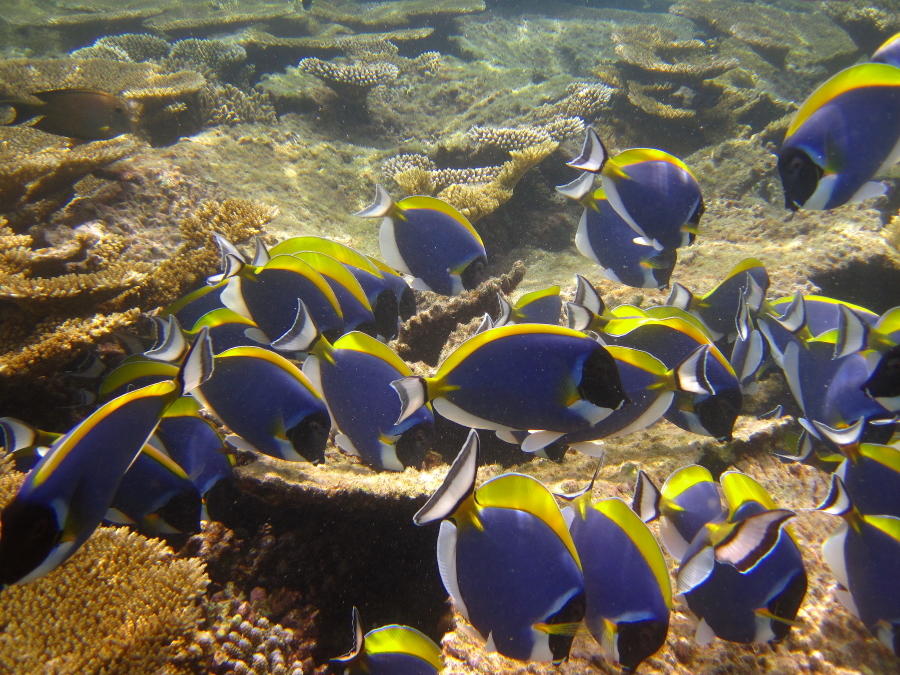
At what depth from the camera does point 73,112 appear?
4.66 meters

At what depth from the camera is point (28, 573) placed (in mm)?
1095

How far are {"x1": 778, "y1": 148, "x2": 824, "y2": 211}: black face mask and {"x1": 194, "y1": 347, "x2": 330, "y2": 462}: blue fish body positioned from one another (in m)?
2.04

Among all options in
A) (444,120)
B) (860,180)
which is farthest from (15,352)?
(444,120)

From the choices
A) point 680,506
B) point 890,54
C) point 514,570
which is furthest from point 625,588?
point 890,54

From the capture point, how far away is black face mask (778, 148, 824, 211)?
6.21ft

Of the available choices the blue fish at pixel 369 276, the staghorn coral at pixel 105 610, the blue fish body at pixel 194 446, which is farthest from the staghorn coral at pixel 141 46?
the blue fish body at pixel 194 446

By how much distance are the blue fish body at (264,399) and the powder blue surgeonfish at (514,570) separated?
2.26ft

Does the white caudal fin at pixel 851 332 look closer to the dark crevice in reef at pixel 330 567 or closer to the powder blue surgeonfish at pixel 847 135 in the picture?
the powder blue surgeonfish at pixel 847 135

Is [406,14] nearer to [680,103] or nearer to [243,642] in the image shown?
[680,103]

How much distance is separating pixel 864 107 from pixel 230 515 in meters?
3.38

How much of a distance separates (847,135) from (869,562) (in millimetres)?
1629

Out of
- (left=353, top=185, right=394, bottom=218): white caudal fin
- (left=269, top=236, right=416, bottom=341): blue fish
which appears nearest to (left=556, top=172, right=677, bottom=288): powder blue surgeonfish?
(left=353, top=185, right=394, bottom=218): white caudal fin

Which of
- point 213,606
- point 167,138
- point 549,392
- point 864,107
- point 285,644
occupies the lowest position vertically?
point 285,644

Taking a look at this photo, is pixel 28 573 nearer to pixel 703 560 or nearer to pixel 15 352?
pixel 703 560
